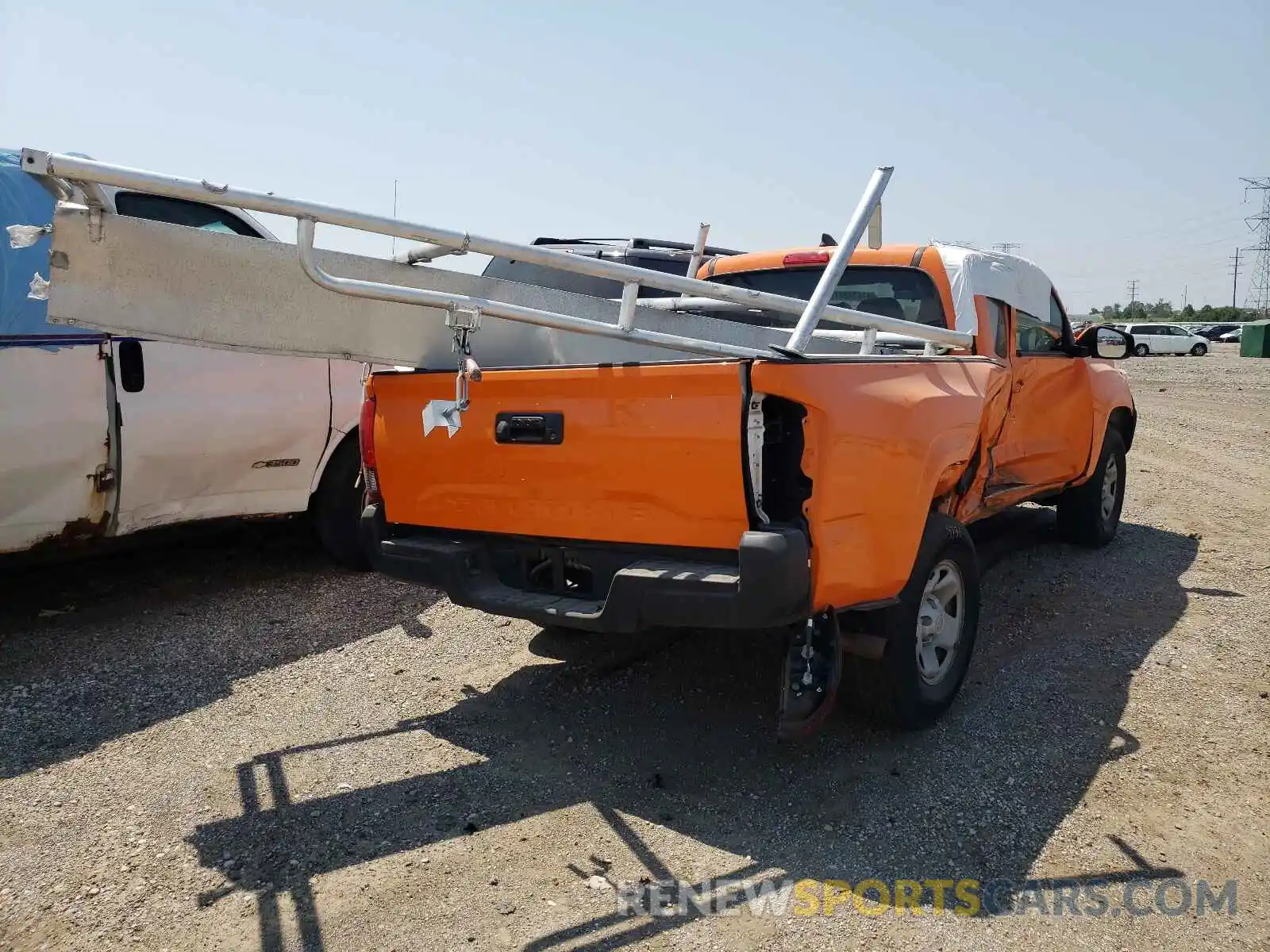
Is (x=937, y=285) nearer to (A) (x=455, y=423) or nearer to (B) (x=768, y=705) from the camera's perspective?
Result: (B) (x=768, y=705)

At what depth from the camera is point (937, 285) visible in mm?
4969

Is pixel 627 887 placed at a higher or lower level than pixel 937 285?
lower

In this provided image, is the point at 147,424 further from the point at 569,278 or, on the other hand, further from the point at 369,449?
the point at 569,278

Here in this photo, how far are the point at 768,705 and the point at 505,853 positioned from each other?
148cm

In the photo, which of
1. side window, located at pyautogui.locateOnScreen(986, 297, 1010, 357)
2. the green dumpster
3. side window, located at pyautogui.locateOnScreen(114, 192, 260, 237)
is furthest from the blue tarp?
the green dumpster

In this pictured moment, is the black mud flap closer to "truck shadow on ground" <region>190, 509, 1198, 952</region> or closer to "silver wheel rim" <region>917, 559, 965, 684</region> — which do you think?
"truck shadow on ground" <region>190, 509, 1198, 952</region>

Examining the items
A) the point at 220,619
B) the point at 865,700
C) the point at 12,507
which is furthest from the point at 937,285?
the point at 12,507

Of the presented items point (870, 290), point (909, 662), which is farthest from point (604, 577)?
point (870, 290)

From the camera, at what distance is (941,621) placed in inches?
162

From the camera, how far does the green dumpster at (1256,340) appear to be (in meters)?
38.0

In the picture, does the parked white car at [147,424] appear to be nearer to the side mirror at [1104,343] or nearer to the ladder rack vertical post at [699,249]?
the ladder rack vertical post at [699,249]

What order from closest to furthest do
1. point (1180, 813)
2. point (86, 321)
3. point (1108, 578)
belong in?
1. point (86, 321)
2. point (1180, 813)
3. point (1108, 578)

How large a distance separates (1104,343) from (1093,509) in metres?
1.11

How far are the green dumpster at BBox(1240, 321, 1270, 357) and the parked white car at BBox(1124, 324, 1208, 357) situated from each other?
2.62 m
